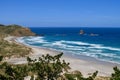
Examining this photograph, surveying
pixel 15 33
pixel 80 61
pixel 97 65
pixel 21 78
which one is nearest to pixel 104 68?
pixel 97 65

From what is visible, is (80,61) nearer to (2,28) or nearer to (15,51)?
(15,51)

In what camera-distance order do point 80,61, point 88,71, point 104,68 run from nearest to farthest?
point 88,71
point 104,68
point 80,61

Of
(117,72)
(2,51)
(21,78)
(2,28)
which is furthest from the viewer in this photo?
(2,28)

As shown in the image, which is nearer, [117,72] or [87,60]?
[117,72]

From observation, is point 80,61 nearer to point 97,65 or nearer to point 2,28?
point 97,65

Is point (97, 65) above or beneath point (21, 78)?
beneath

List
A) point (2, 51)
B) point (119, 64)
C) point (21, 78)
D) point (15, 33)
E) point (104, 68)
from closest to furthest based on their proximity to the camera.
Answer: point (21, 78) → point (104, 68) → point (119, 64) → point (2, 51) → point (15, 33)

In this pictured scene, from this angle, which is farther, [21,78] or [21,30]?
[21,30]

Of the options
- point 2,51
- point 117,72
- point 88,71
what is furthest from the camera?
point 2,51

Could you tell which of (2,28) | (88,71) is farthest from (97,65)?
(2,28)
